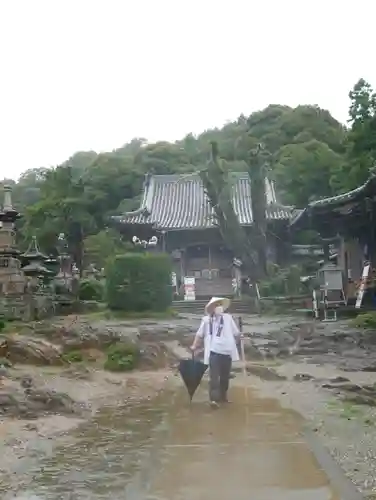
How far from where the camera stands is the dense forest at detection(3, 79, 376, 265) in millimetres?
35719

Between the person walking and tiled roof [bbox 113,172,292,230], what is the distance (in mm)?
29384

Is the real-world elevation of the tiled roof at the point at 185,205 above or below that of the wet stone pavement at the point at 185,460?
above

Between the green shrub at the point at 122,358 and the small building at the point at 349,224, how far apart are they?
32.0 feet

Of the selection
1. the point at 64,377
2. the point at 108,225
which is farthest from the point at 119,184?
the point at 64,377

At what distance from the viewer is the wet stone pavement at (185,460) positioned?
5.15 m

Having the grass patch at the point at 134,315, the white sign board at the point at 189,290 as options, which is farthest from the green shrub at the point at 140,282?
the white sign board at the point at 189,290

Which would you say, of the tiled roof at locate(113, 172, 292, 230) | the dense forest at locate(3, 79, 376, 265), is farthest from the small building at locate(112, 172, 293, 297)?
the dense forest at locate(3, 79, 376, 265)

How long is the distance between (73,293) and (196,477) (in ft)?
90.4

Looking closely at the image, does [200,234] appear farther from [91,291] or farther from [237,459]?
[237,459]

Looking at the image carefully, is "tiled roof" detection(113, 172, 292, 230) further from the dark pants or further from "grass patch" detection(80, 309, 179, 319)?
the dark pants

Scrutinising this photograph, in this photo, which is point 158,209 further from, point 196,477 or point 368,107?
point 196,477

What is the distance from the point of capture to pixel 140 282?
26812 millimetres

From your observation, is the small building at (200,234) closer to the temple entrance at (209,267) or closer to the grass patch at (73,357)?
the temple entrance at (209,267)

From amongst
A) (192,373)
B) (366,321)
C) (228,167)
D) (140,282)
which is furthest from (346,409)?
(228,167)
